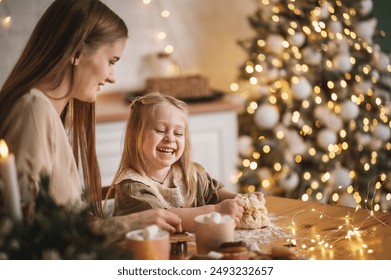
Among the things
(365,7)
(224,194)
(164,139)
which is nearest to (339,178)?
(365,7)

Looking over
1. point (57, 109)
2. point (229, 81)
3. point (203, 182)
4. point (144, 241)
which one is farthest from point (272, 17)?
point (144, 241)

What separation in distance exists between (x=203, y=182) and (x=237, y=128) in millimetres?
1217

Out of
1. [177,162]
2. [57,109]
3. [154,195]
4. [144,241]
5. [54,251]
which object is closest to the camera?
[54,251]

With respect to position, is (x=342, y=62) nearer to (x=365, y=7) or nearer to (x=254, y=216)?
(x=365, y=7)

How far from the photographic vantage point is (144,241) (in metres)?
1.08

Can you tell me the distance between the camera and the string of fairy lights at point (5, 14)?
155 cm

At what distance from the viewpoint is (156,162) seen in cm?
148

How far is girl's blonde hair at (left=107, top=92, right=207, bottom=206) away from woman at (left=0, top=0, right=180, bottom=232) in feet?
0.47

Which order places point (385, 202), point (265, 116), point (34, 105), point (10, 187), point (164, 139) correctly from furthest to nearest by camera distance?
point (385, 202) → point (265, 116) → point (164, 139) → point (34, 105) → point (10, 187)

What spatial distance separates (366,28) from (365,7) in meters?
0.11

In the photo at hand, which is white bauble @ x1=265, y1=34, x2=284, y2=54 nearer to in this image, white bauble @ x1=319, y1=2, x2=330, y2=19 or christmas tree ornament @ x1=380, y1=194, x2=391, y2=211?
white bauble @ x1=319, y1=2, x2=330, y2=19

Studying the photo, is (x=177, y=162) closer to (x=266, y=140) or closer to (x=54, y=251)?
(x=54, y=251)

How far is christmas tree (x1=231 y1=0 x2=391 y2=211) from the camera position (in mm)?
2783
